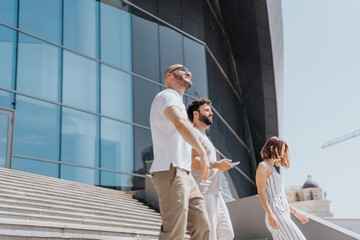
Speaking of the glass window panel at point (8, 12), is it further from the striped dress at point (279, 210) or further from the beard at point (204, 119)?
the striped dress at point (279, 210)

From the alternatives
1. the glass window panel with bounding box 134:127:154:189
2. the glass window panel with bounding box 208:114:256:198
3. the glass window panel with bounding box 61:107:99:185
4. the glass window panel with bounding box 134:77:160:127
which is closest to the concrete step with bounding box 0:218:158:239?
the glass window panel with bounding box 61:107:99:185

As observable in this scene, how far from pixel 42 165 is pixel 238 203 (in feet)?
24.9

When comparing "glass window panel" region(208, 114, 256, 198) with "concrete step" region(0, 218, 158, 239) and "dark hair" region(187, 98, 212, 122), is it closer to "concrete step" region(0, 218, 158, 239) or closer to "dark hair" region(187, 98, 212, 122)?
"concrete step" region(0, 218, 158, 239)

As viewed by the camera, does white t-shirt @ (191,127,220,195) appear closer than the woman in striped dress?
Yes

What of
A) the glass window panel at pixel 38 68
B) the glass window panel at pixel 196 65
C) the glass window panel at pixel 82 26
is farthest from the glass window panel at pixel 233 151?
the glass window panel at pixel 38 68

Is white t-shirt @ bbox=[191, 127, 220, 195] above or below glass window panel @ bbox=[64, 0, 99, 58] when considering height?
below

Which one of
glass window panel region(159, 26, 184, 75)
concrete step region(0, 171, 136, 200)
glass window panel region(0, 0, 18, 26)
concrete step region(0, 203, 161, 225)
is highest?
glass window panel region(159, 26, 184, 75)

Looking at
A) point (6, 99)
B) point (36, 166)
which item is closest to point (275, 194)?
point (36, 166)

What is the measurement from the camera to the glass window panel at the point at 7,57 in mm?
13516

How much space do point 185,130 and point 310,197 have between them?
10255 cm

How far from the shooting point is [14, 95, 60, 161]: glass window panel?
13.5 m

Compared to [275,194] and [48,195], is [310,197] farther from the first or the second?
[275,194]

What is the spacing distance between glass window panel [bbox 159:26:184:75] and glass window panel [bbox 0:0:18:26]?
612cm

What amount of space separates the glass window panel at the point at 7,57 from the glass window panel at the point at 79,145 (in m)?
1.92
